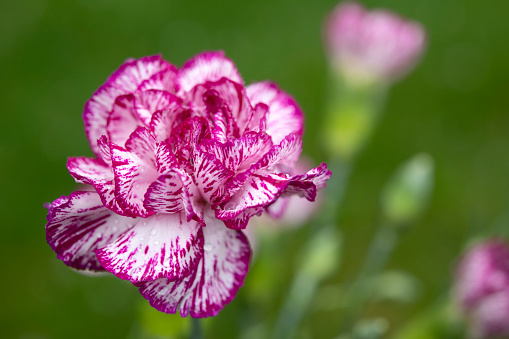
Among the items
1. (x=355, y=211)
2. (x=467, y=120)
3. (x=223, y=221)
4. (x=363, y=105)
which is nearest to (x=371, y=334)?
(x=223, y=221)

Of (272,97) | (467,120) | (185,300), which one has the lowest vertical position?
(185,300)

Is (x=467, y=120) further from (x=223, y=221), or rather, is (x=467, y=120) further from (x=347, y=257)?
(x=223, y=221)

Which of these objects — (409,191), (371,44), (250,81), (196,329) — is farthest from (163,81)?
(250,81)

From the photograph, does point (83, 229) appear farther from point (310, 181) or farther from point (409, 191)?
point (409, 191)

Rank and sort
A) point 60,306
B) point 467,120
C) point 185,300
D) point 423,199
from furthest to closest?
point 467,120, point 60,306, point 423,199, point 185,300

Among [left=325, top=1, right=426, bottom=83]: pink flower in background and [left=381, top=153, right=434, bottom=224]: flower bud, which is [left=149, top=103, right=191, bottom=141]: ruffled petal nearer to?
[left=381, top=153, right=434, bottom=224]: flower bud
